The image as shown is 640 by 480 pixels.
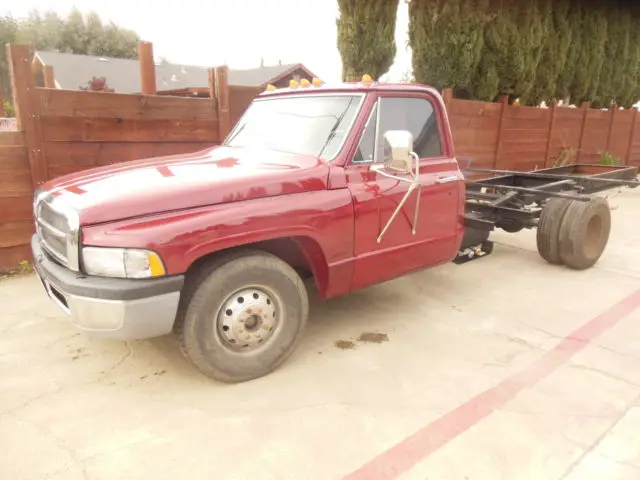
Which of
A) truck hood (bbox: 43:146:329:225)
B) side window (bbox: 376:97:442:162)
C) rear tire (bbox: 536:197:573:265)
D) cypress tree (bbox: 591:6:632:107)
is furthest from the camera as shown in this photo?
cypress tree (bbox: 591:6:632:107)

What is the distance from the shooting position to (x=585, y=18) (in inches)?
535

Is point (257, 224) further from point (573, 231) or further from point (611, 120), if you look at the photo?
point (611, 120)

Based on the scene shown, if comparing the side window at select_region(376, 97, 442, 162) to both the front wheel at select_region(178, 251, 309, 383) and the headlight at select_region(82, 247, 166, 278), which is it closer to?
the front wheel at select_region(178, 251, 309, 383)

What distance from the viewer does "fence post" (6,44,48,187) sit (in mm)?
5020

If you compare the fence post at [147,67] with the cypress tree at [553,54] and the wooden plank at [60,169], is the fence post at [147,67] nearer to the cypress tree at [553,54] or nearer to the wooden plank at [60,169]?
the wooden plank at [60,169]

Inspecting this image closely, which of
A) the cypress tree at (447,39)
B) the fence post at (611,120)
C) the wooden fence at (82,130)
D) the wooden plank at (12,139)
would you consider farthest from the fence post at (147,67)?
the fence post at (611,120)

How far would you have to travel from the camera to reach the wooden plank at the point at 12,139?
510 centimetres

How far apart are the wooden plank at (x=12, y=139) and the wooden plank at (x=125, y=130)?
0.23 meters

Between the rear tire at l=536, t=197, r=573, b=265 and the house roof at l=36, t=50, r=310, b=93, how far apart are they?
25416 mm

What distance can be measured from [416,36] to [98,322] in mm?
10304

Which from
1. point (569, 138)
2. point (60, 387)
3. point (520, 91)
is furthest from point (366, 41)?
point (60, 387)

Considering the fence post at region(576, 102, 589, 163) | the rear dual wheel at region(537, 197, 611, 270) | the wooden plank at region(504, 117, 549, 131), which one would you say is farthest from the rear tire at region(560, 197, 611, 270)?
the fence post at region(576, 102, 589, 163)

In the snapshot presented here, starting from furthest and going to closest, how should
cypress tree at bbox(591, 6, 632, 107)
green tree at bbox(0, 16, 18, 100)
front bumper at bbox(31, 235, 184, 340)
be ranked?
green tree at bbox(0, 16, 18, 100)
cypress tree at bbox(591, 6, 632, 107)
front bumper at bbox(31, 235, 184, 340)

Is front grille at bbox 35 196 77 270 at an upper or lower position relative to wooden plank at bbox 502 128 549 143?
lower
